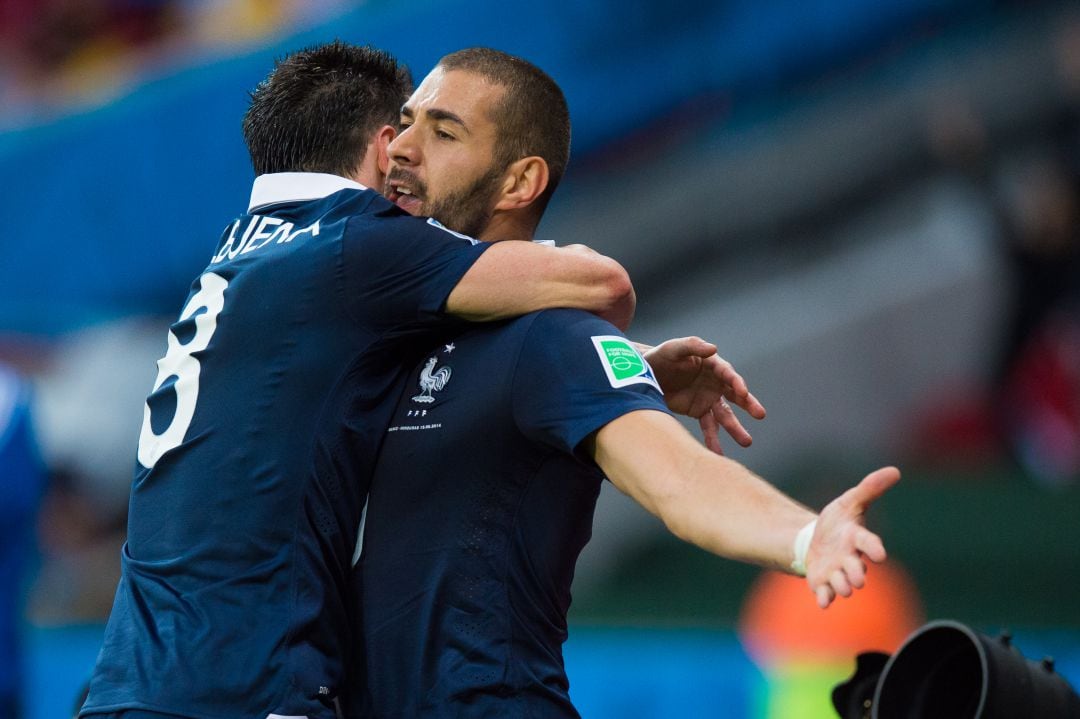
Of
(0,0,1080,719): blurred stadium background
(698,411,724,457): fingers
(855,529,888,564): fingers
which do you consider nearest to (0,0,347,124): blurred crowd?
(0,0,1080,719): blurred stadium background

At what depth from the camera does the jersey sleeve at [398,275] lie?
331 cm

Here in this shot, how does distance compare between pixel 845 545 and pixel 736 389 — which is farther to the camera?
pixel 736 389

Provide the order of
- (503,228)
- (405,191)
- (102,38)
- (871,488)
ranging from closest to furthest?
(871,488) → (405,191) → (503,228) → (102,38)

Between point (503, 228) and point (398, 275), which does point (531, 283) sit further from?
point (503, 228)

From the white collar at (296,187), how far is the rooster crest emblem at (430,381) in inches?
17.7

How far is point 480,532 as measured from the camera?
332cm

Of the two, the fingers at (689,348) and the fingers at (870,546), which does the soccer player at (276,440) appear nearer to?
→ the fingers at (689,348)

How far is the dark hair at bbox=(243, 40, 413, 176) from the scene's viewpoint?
3.74 metres

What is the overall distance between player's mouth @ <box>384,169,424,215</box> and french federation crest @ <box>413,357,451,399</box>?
0.47 m

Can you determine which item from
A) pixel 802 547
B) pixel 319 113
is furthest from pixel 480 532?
pixel 319 113

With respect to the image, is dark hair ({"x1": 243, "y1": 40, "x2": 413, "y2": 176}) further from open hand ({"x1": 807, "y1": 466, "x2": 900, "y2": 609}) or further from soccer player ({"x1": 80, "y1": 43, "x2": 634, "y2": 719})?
open hand ({"x1": 807, "y1": 466, "x2": 900, "y2": 609})

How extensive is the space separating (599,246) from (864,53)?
2228mm

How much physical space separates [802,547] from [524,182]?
1.51m

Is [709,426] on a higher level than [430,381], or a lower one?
lower
